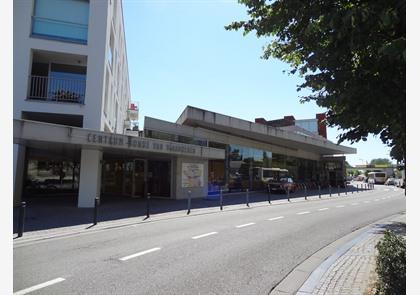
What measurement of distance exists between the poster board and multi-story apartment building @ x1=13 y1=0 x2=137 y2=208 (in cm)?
691

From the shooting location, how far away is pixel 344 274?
20.8 feet

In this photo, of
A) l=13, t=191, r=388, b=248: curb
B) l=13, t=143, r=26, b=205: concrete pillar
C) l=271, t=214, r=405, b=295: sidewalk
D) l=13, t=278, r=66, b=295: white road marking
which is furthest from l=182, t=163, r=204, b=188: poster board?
l=13, t=278, r=66, b=295: white road marking

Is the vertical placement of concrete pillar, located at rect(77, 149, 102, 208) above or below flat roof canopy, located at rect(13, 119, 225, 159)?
below

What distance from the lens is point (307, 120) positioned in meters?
70.4

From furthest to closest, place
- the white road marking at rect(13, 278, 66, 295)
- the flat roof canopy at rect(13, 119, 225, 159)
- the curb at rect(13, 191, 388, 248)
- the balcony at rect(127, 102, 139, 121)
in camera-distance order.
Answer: the balcony at rect(127, 102, 139, 121) < the flat roof canopy at rect(13, 119, 225, 159) < the curb at rect(13, 191, 388, 248) < the white road marking at rect(13, 278, 66, 295)

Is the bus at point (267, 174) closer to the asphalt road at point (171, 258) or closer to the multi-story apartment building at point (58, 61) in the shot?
the multi-story apartment building at point (58, 61)

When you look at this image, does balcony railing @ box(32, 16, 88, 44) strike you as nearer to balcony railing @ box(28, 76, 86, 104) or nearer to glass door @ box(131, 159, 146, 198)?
balcony railing @ box(28, 76, 86, 104)

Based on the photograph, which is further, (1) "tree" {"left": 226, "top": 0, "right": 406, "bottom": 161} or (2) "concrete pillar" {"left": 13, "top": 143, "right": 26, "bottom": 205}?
(2) "concrete pillar" {"left": 13, "top": 143, "right": 26, "bottom": 205}

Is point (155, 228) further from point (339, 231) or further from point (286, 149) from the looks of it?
point (286, 149)

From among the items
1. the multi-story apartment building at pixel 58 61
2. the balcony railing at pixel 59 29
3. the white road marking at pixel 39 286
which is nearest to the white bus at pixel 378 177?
the multi-story apartment building at pixel 58 61

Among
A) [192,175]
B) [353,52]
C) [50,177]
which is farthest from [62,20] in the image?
[353,52]

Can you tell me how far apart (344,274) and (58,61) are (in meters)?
19.0

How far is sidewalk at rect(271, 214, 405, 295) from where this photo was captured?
5.46 meters

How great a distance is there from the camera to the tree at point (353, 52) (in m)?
3.97
